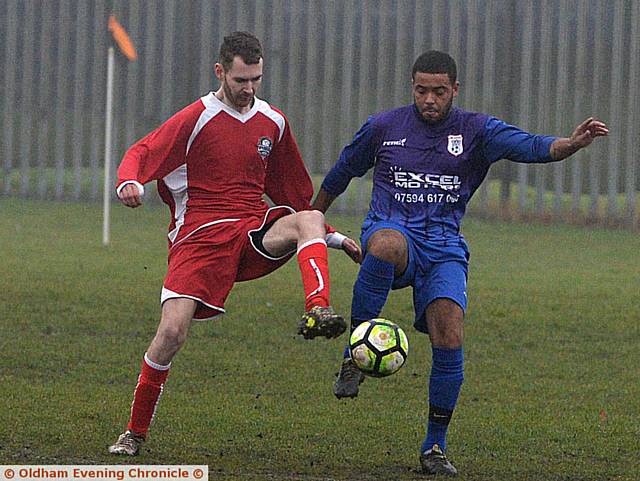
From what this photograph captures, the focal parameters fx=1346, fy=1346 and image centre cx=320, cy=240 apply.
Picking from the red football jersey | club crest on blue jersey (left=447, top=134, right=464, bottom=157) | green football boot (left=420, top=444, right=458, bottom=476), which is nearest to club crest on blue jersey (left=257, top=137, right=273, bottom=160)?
the red football jersey

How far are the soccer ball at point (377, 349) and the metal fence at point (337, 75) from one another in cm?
1505

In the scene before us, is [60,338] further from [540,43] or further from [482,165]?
[540,43]

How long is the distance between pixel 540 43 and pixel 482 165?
14808 mm

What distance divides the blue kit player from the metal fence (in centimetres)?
1450

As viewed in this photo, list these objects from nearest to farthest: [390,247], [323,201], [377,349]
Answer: [377,349], [390,247], [323,201]

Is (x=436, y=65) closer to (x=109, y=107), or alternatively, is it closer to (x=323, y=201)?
(x=323, y=201)

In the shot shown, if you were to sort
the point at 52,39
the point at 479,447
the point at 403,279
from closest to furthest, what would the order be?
the point at 403,279
the point at 479,447
the point at 52,39

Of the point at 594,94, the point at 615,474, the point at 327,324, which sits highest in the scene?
the point at 594,94

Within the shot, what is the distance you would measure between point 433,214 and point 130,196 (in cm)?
156

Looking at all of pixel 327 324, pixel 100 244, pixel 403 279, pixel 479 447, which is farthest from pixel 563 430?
pixel 100 244

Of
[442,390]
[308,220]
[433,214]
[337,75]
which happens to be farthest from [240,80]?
[337,75]

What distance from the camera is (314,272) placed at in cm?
665

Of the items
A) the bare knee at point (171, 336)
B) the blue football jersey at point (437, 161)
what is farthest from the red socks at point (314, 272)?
the bare knee at point (171, 336)

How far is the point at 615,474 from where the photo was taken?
7.08m
